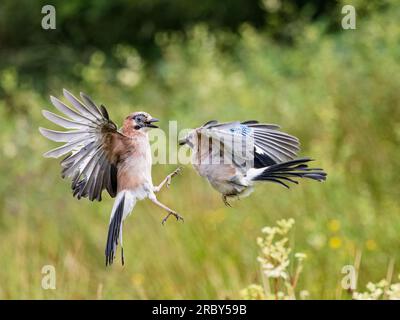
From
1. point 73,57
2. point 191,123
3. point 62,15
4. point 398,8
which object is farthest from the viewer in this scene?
point 62,15

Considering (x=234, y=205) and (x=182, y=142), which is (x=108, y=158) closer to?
(x=182, y=142)

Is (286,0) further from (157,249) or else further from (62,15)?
(157,249)

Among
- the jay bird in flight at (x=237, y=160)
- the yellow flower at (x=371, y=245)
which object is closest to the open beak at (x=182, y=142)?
the jay bird in flight at (x=237, y=160)

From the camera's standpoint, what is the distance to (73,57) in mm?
11562

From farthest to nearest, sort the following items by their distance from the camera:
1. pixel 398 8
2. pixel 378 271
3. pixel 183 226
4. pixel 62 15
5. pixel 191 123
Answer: pixel 62 15 < pixel 398 8 < pixel 191 123 < pixel 183 226 < pixel 378 271

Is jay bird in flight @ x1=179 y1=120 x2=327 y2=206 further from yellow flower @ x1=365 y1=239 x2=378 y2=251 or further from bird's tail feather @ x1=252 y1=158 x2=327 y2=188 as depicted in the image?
yellow flower @ x1=365 y1=239 x2=378 y2=251

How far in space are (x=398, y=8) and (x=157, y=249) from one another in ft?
14.5

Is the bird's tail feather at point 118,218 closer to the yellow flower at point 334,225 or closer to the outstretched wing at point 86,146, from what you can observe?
the outstretched wing at point 86,146

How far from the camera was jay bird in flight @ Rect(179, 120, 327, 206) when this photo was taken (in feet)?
3.52

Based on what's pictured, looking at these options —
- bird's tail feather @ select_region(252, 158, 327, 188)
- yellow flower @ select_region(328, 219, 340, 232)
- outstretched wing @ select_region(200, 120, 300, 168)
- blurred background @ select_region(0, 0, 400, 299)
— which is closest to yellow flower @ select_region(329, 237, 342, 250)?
blurred background @ select_region(0, 0, 400, 299)

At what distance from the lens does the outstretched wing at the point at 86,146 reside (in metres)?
1.01

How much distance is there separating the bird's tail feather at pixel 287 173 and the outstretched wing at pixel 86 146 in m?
0.22

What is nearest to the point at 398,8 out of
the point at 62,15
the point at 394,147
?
the point at 394,147

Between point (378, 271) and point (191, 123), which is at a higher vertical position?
point (191, 123)
